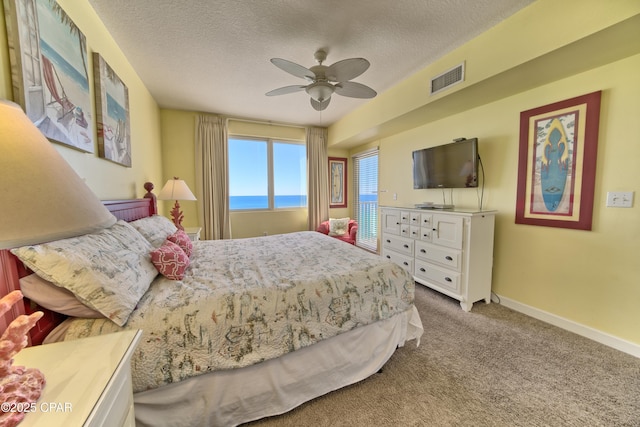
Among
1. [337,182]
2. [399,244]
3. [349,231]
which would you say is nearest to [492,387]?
[399,244]

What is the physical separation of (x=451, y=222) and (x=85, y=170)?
322cm

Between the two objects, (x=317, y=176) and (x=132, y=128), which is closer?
(x=132, y=128)

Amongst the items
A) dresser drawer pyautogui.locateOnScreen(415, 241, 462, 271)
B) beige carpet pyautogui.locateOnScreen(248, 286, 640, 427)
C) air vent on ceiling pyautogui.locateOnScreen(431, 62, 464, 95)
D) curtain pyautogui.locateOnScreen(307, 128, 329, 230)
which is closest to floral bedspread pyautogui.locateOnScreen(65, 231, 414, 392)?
beige carpet pyautogui.locateOnScreen(248, 286, 640, 427)

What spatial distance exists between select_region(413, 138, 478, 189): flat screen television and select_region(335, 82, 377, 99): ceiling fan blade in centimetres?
126

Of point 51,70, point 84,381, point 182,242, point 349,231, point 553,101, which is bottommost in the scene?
point 349,231

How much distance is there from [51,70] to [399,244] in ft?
11.4

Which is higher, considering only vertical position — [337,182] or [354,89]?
[354,89]

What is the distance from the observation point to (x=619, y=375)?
1559mm

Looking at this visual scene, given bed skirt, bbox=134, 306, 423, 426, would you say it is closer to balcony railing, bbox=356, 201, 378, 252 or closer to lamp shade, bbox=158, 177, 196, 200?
lamp shade, bbox=158, 177, 196, 200

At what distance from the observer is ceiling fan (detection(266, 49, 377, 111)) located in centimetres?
184

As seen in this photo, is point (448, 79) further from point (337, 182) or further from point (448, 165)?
point (337, 182)

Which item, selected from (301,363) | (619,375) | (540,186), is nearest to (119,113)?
(301,363)

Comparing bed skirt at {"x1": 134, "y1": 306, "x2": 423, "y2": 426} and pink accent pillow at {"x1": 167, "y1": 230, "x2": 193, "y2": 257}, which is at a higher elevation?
pink accent pillow at {"x1": 167, "y1": 230, "x2": 193, "y2": 257}

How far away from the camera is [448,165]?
→ 2863 mm
